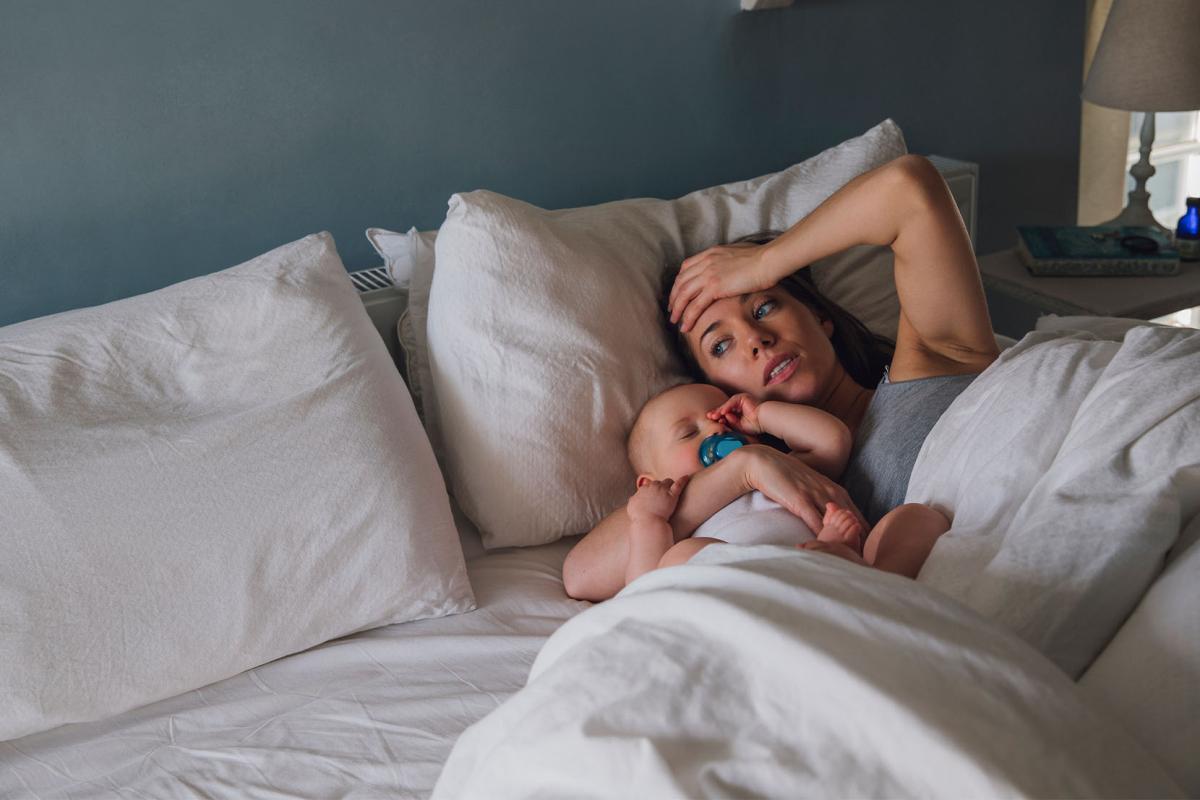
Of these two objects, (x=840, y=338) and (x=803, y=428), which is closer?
(x=803, y=428)

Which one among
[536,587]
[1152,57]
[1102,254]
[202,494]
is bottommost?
[536,587]

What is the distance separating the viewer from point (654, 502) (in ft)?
4.16

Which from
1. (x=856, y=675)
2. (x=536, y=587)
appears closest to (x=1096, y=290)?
(x=536, y=587)

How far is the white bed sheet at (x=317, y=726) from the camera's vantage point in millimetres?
1060

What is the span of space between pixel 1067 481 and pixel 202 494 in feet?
2.92

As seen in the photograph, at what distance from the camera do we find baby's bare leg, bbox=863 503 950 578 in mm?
1077

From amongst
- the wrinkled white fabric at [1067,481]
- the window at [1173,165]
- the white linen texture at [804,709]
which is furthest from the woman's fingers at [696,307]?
the window at [1173,165]

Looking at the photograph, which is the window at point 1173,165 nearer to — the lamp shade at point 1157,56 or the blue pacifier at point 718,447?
the lamp shade at point 1157,56

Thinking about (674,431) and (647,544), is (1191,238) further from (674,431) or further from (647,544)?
(647,544)

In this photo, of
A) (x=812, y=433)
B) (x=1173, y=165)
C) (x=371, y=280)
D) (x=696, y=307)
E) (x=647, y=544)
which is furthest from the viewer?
(x=1173, y=165)

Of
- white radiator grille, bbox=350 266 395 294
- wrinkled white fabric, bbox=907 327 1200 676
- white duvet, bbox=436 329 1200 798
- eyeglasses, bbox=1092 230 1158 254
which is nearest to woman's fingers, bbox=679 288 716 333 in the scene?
wrinkled white fabric, bbox=907 327 1200 676

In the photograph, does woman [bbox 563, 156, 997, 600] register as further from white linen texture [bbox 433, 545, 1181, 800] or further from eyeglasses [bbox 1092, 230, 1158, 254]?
eyeglasses [bbox 1092, 230, 1158, 254]

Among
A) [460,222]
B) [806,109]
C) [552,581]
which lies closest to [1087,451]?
[552,581]

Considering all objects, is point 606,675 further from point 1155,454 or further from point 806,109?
point 806,109
